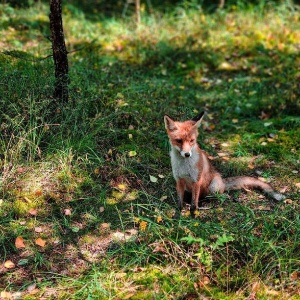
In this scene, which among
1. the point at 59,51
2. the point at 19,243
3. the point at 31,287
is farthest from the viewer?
the point at 59,51

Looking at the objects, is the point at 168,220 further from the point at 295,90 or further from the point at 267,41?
the point at 267,41

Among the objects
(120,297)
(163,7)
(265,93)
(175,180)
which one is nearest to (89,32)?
(163,7)

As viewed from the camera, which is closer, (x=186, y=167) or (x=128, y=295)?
(x=128, y=295)

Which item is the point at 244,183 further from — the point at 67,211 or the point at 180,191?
the point at 67,211

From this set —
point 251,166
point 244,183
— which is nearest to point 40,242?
point 244,183

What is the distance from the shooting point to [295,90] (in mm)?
7973

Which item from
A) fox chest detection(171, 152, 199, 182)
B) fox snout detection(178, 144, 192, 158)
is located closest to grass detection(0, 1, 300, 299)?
fox chest detection(171, 152, 199, 182)

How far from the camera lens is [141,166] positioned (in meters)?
5.94

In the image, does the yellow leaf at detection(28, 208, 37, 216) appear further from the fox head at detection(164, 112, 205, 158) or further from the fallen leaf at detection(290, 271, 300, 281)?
the fallen leaf at detection(290, 271, 300, 281)

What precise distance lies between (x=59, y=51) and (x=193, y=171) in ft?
8.42

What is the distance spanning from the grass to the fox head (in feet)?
2.32

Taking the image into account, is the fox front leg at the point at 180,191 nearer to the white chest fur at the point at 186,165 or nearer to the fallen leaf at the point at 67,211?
the white chest fur at the point at 186,165

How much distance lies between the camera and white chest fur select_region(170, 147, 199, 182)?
5156 mm

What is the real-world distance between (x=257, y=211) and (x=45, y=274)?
2430 mm
